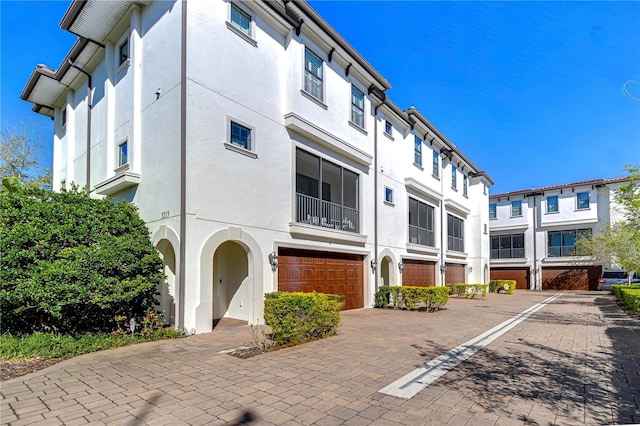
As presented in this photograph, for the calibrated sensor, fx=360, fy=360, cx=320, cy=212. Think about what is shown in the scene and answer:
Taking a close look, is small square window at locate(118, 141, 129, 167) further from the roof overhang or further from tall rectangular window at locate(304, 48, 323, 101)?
tall rectangular window at locate(304, 48, 323, 101)

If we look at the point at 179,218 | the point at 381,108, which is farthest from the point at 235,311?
the point at 381,108

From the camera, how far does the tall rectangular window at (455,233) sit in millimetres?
26059

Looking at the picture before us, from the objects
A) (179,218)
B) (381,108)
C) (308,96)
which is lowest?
(179,218)

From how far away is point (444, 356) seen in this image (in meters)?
7.00

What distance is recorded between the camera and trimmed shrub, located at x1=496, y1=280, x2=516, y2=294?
1117 inches

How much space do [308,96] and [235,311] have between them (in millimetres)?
7838

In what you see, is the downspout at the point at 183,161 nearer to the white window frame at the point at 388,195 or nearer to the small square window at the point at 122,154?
the small square window at the point at 122,154

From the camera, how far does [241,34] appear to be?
427 inches

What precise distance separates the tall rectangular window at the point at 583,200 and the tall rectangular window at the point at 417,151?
22.3m

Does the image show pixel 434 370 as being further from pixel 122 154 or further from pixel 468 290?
pixel 468 290

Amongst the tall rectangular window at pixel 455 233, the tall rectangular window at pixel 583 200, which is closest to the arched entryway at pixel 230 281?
the tall rectangular window at pixel 455 233

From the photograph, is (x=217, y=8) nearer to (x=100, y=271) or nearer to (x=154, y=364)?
(x=100, y=271)

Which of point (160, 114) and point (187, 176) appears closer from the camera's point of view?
point (187, 176)

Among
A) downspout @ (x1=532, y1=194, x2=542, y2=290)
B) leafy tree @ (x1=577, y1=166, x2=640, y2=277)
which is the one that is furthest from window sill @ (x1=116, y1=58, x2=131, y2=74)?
downspout @ (x1=532, y1=194, x2=542, y2=290)
